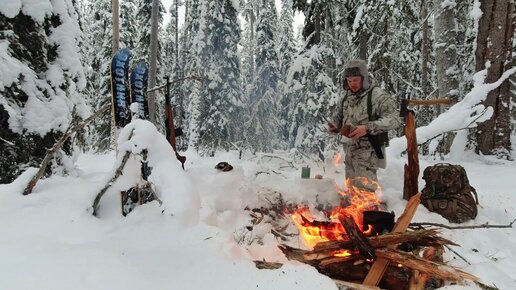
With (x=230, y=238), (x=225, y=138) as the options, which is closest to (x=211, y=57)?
(x=225, y=138)

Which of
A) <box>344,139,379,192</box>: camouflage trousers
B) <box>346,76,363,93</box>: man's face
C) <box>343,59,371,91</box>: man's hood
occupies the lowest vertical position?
<box>344,139,379,192</box>: camouflage trousers

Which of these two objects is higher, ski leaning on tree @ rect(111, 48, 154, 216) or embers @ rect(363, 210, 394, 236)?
ski leaning on tree @ rect(111, 48, 154, 216)

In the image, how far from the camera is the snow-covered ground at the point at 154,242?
8.13 feet

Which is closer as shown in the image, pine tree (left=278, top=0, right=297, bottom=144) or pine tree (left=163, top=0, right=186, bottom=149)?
pine tree (left=278, top=0, right=297, bottom=144)

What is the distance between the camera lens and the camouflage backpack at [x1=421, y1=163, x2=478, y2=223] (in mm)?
4645

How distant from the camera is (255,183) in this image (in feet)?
21.1

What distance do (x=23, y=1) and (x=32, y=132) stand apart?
2193 mm

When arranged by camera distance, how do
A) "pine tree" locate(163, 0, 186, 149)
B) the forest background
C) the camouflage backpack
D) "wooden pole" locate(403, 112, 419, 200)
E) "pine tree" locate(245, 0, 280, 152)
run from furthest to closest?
"pine tree" locate(163, 0, 186, 149) → "pine tree" locate(245, 0, 280, 152) → the forest background → "wooden pole" locate(403, 112, 419, 200) → the camouflage backpack

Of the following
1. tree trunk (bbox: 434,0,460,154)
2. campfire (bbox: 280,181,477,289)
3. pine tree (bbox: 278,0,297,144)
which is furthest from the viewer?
pine tree (bbox: 278,0,297,144)

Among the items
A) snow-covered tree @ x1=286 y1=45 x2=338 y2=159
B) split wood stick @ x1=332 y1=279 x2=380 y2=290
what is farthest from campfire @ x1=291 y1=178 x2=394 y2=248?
snow-covered tree @ x1=286 y1=45 x2=338 y2=159

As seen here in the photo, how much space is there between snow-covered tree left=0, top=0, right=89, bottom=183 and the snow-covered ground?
2.13 meters

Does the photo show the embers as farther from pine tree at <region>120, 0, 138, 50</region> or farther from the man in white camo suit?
pine tree at <region>120, 0, 138, 50</region>

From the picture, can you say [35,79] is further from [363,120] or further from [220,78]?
[220,78]

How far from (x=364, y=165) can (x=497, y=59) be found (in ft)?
13.0
